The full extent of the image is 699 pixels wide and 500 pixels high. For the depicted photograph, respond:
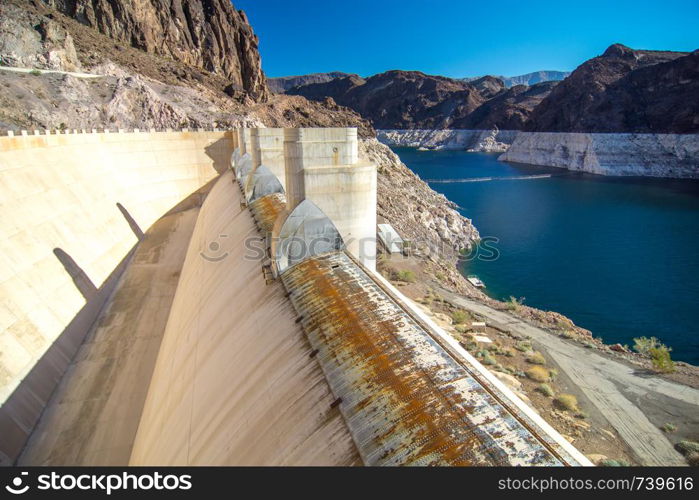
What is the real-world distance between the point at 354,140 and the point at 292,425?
446 inches

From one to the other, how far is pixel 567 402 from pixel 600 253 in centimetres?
3777

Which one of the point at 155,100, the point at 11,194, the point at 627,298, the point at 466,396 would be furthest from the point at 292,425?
the point at 155,100

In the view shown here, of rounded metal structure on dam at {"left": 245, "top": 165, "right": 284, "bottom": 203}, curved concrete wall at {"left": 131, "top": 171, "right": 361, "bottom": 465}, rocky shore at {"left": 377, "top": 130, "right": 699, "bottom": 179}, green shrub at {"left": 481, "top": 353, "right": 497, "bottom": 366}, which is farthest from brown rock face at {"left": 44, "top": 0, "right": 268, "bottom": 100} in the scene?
rocky shore at {"left": 377, "top": 130, "right": 699, "bottom": 179}

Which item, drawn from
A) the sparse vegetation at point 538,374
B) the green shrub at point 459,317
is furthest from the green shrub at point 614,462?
the green shrub at point 459,317

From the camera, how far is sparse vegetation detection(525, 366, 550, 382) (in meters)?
16.1

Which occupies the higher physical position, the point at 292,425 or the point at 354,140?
the point at 354,140

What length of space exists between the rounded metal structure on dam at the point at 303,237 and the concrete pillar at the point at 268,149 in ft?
43.5

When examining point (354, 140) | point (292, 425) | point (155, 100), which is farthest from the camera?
point (155, 100)

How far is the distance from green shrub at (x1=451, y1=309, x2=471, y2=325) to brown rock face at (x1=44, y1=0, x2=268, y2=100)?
76283mm

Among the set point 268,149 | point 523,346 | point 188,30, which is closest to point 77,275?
point 268,149

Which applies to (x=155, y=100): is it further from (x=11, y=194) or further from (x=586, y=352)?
(x=586, y=352)

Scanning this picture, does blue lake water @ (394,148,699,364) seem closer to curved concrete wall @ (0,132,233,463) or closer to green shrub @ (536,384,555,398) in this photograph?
green shrub @ (536,384,555,398)

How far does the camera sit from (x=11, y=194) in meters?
22.0

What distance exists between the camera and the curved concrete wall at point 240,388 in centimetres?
727
